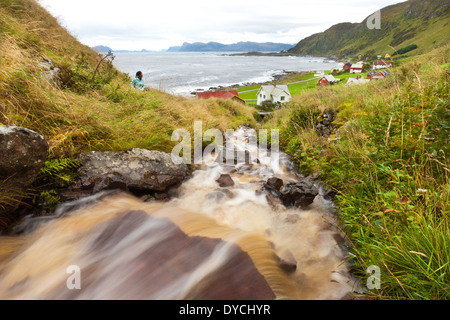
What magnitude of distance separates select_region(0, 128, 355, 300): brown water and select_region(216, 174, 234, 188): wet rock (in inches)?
36.7

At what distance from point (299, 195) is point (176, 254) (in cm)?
261

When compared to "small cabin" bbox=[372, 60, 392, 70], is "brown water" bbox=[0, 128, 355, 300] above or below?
below

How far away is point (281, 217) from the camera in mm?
4316

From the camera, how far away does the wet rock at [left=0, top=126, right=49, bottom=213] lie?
125 inches

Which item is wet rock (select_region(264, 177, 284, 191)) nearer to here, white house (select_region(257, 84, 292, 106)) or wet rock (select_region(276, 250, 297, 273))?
wet rock (select_region(276, 250, 297, 273))

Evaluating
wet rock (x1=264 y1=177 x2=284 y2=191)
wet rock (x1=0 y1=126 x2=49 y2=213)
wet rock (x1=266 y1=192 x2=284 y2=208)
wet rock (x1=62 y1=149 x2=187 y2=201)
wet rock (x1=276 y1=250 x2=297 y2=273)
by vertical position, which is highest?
wet rock (x1=0 y1=126 x2=49 y2=213)

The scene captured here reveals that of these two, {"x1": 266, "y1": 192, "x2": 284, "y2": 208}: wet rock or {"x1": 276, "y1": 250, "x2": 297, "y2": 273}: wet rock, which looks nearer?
{"x1": 276, "y1": 250, "x2": 297, "y2": 273}: wet rock

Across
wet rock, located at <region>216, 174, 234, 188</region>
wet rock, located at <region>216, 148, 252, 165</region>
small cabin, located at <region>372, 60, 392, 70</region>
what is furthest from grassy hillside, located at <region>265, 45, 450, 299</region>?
wet rock, located at <region>216, 174, 234, 188</region>

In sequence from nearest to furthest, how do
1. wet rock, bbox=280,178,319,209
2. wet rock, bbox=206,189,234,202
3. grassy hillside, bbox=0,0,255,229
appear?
1. grassy hillside, bbox=0,0,255,229
2. wet rock, bbox=280,178,319,209
3. wet rock, bbox=206,189,234,202

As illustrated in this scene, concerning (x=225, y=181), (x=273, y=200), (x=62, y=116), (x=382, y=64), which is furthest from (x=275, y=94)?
(x=62, y=116)

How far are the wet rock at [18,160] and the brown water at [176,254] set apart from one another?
63 cm

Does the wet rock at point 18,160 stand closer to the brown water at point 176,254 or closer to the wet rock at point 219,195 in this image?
the brown water at point 176,254

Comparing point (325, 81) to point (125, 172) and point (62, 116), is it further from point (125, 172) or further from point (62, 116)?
point (62, 116)

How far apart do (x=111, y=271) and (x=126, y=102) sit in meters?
5.70
